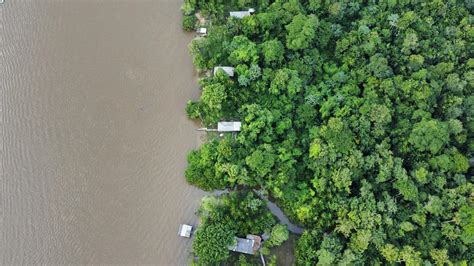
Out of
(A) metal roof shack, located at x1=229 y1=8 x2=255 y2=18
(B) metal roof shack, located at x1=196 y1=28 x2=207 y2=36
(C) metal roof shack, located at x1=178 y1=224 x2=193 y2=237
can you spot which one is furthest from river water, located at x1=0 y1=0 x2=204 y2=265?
(A) metal roof shack, located at x1=229 y1=8 x2=255 y2=18

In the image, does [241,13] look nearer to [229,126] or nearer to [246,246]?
[229,126]

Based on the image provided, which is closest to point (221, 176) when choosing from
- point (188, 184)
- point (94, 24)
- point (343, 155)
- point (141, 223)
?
point (188, 184)

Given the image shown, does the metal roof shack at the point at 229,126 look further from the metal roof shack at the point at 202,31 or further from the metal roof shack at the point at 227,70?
the metal roof shack at the point at 202,31

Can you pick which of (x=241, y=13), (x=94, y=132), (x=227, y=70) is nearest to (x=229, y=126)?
(x=227, y=70)

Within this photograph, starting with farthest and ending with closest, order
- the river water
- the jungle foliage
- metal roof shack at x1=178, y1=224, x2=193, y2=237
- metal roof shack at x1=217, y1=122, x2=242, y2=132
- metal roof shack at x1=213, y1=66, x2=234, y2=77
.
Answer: metal roof shack at x1=213, y1=66, x2=234, y2=77 → metal roof shack at x1=217, y1=122, x2=242, y2=132 → the river water → metal roof shack at x1=178, y1=224, x2=193, y2=237 → the jungle foliage

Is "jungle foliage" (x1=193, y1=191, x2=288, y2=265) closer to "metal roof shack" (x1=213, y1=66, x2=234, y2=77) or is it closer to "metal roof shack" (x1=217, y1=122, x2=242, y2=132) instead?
"metal roof shack" (x1=217, y1=122, x2=242, y2=132)

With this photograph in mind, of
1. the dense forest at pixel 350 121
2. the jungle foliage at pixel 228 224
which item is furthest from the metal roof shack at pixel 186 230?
the dense forest at pixel 350 121

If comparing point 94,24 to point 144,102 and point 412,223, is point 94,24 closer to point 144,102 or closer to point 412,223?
point 144,102

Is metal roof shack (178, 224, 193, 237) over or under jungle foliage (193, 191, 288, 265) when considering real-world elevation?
under
